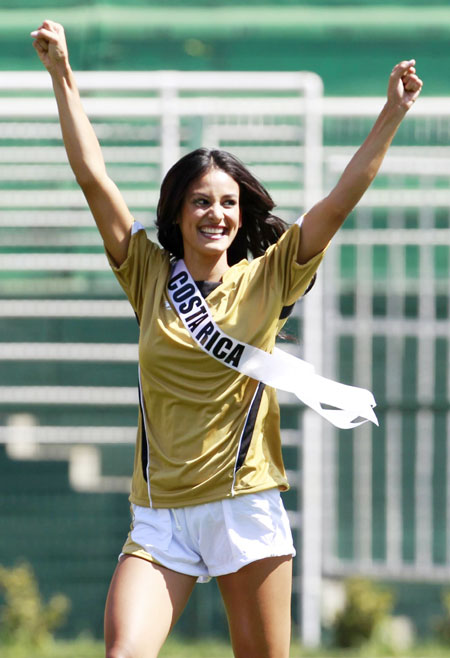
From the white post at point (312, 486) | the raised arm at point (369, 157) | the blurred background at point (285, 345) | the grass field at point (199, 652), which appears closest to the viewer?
the raised arm at point (369, 157)

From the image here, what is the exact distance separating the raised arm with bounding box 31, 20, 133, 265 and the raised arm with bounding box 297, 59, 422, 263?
55 cm

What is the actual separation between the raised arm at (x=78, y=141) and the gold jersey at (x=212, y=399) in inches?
4.5

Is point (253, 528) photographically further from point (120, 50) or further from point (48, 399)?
point (120, 50)

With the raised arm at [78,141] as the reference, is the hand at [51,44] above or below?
above

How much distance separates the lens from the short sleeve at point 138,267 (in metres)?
3.55

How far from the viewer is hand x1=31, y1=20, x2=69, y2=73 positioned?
3.41m

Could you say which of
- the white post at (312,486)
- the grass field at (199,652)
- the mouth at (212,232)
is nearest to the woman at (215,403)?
the mouth at (212,232)

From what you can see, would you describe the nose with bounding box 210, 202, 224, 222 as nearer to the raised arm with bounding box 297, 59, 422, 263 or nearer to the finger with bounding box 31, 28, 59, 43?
the raised arm with bounding box 297, 59, 422, 263

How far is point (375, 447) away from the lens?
690cm

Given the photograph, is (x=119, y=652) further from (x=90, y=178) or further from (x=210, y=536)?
(x=90, y=178)

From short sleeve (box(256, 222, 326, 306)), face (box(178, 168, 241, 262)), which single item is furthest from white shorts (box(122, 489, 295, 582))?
face (box(178, 168, 241, 262))

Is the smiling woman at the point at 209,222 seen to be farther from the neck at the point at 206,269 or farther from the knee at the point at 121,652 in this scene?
the knee at the point at 121,652

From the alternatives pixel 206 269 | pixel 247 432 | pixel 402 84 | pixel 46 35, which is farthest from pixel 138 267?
pixel 402 84

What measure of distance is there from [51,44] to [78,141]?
10.3 inches
